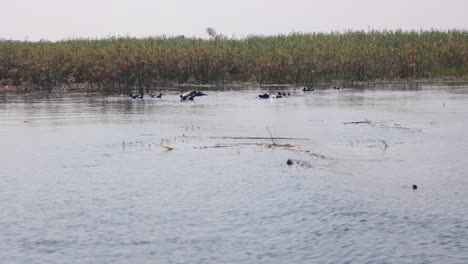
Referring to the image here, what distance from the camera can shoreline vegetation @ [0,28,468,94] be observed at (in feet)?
87.1

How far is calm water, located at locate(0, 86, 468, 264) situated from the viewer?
5.00 meters

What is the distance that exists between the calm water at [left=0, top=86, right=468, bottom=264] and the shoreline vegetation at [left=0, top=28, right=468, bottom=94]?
496 inches

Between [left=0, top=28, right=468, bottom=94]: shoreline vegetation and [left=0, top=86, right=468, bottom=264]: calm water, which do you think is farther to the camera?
[left=0, top=28, right=468, bottom=94]: shoreline vegetation

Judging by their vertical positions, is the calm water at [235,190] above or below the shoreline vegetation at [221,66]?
below

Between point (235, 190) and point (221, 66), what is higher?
point (221, 66)

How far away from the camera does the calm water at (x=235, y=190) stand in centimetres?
500

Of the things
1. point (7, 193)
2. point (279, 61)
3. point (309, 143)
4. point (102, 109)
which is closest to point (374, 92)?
point (279, 61)

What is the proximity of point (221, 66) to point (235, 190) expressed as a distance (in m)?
22.6

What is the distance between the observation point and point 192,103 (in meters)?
18.6

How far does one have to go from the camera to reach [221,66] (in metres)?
29.3

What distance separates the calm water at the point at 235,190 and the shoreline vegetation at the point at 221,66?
41.3 feet

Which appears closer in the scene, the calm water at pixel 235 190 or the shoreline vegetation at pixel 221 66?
the calm water at pixel 235 190

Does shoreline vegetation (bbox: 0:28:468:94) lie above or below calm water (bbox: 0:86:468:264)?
above

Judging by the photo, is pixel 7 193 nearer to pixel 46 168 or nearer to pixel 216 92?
pixel 46 168
